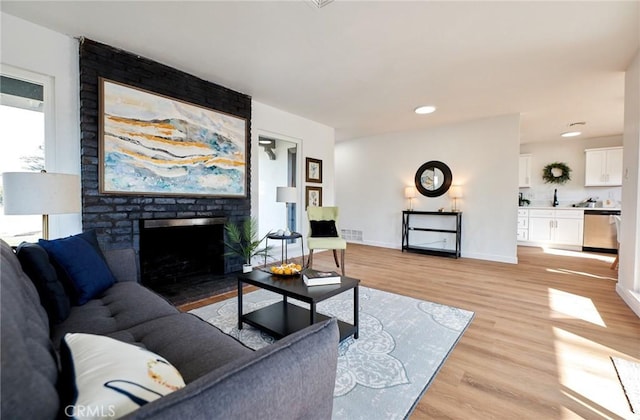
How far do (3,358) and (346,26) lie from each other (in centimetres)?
269

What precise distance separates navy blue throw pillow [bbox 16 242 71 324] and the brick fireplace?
4.32 ft

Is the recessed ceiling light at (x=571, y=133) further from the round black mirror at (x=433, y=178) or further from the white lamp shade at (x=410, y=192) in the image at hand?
the white lamp shade at (x=410, y=192)

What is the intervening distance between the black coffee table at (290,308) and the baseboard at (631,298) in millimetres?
2635

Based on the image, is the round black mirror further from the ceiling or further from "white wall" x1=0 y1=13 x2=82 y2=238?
"white wall" x1=0 y1=13 x2=82 y2=238

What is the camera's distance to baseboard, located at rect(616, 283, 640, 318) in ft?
8.34

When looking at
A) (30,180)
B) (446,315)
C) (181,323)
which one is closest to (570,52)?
(446,315)

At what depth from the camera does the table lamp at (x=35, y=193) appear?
1.64 meters

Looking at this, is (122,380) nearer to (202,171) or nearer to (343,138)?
(202,171)

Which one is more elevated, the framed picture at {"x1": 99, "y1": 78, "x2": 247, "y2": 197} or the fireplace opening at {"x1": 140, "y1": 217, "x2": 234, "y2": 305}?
the framed picture at {"x1": 99, "y1": 78, "x2": 247, "y2": 197}

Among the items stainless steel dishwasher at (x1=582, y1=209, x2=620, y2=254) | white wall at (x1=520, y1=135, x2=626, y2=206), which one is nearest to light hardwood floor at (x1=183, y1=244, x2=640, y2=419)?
stainless steel dishwasher at (x1=582, y1=209, x2=620, y2=254)

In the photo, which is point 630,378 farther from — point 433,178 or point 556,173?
point 556,173

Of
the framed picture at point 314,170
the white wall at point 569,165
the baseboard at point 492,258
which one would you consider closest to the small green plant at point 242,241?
the framed picture at point 314,170

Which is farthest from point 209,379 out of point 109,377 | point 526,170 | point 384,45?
point 526,170

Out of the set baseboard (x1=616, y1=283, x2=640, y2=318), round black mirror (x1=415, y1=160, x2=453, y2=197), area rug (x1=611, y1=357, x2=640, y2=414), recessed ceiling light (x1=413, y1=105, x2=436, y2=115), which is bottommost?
area rug (x1=611, y1=357, x2=640, y2=414)
